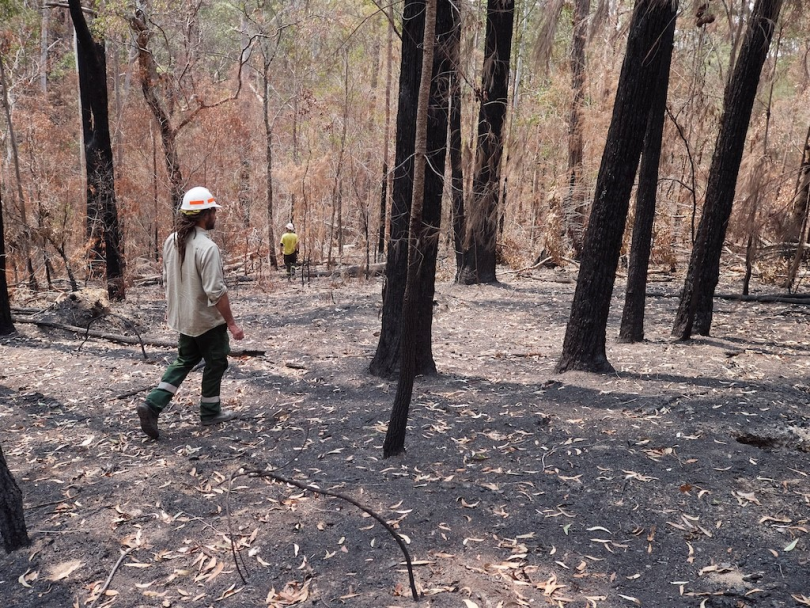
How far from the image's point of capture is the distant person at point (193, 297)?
15.2 ft

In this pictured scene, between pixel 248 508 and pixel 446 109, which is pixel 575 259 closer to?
pixel 446 109

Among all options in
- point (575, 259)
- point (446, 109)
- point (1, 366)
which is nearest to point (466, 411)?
point (446, 109)

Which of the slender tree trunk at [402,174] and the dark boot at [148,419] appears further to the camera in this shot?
the slender tree trunk at [402,174]

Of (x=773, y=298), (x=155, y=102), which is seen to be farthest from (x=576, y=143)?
(x=155, y=102)

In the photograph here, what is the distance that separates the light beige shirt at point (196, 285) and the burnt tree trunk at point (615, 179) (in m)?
3.58

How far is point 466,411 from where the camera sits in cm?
540

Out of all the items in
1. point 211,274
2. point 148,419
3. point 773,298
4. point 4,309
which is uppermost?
point 211,274

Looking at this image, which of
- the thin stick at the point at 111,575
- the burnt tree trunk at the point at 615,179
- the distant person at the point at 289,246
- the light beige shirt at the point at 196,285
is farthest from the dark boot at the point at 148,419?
the distant person at the point at 289,246

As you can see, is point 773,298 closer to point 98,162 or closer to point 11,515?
point 11,515

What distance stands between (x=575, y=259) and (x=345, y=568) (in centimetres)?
1439

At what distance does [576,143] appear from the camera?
15836 mm

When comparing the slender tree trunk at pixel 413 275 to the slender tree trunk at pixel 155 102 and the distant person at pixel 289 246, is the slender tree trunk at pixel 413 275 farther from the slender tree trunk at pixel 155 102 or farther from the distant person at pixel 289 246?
the distant person at pixel 289 246

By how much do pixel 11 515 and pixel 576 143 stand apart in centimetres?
1527

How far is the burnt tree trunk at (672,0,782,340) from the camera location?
286 inches
